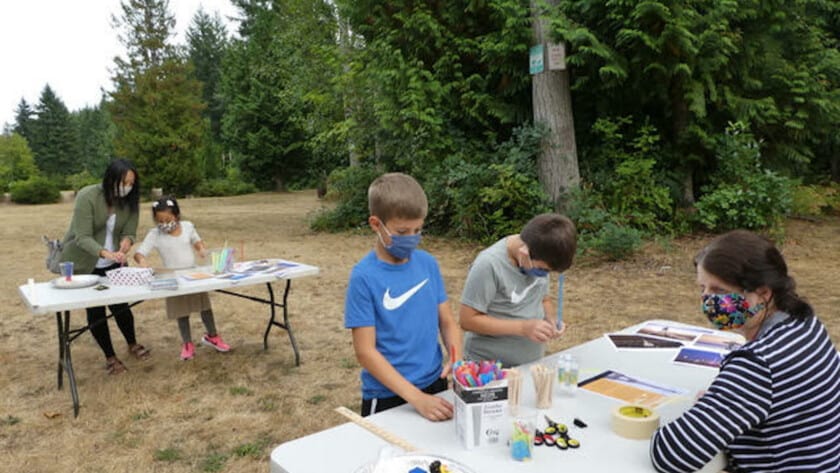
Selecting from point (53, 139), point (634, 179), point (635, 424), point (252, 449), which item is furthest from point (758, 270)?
point (53, 139)

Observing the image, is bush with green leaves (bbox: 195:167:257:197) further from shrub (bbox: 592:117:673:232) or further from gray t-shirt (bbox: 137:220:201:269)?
gray t-shirt (bbox: 137:220:201:269)

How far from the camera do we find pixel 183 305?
432 centimetres

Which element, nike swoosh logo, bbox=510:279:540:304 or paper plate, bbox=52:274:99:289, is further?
paper plate, bbox=52:274:99:289

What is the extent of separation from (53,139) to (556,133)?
48.7m

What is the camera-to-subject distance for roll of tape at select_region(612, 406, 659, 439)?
1.49 m

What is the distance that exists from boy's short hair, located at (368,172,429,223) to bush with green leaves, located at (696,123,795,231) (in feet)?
23.9

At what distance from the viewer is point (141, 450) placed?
3.07 m

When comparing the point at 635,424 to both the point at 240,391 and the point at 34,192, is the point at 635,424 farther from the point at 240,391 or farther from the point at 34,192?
the point at 34,192

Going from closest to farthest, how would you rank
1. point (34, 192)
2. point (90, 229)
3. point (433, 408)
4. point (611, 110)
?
1. point (433, 408)
2. point (90, 229)
3. point (611, 110)
4. point (34, 192)

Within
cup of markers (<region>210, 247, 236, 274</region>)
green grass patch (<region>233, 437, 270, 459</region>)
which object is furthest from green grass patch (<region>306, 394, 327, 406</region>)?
cup of markers (<region>210, 247, 236, 274</region>)

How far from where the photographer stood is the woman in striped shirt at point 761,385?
4.34 ft

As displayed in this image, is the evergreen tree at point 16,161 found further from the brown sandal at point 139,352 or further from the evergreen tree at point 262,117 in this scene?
the brown sandal at point 139,352

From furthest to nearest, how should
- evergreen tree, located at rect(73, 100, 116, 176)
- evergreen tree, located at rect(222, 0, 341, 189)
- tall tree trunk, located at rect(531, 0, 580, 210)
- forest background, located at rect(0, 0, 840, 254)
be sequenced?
evergreen tree, located at rect(73, 100, 116, 176)
evergreen tree, located at rect(222, 0, 341, 189)
tall tree trunk, located at rect(531, 0, 580, 210)
forest background, located at rect(0, 0, 840, 254)

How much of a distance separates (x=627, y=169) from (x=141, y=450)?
697 centimetres
